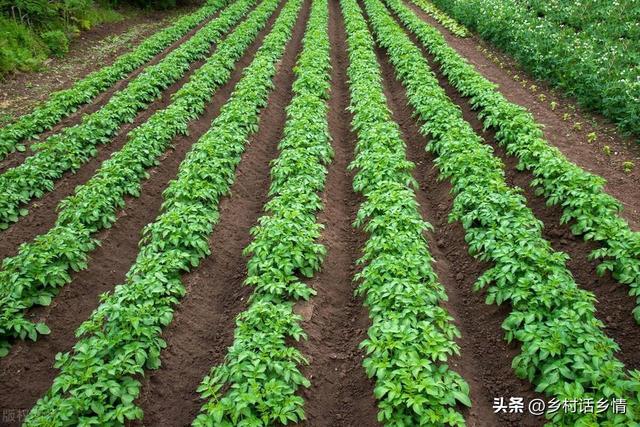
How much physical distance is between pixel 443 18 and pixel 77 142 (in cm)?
2243

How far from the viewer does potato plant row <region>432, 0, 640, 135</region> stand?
40.1 feet

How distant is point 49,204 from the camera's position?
9195mm

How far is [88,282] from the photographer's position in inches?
287

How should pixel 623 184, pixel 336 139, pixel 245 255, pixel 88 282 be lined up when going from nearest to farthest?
pixel 88 282 < pixel 245 255 < pixel 623 184 < pixel 336 139

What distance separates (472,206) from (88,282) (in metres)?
6.85

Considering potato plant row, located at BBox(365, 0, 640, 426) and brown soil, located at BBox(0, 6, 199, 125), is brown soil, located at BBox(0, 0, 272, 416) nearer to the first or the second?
potato plant row, located at BBox(365, 0, 640, 426)

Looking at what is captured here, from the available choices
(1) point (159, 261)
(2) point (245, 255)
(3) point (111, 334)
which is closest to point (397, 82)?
(2) point (245, 255)

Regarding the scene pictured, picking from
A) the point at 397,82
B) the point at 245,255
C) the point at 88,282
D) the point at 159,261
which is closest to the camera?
the point at 159,261

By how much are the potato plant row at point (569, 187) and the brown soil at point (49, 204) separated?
9.69 meters

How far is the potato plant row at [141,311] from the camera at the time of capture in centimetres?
477

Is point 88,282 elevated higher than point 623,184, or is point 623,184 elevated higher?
point 623,184

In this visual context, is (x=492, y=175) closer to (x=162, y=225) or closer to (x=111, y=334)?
(x=162, y=225)

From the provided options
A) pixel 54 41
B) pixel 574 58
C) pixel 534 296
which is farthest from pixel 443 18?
pixel 534 296

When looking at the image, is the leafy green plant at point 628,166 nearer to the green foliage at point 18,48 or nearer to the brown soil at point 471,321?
the brown soil at point 471,321
